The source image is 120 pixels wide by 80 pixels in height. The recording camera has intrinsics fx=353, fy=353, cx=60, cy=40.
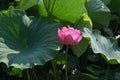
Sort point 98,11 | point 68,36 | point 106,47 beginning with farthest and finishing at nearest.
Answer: point 98,11 → point 106,47 → point 68,36

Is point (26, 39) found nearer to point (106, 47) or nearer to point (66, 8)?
point (66, 8)

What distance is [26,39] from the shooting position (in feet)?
4.79

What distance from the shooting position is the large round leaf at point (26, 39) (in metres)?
1.31

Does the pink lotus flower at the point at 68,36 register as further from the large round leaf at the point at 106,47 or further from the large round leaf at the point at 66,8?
the large round leaf at the point at 66,8

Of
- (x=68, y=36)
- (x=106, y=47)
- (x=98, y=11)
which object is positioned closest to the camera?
(x=68, y=36)

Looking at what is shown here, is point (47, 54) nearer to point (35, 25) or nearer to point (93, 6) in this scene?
point (35, 25)

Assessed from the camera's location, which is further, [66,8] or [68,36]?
[66,8]

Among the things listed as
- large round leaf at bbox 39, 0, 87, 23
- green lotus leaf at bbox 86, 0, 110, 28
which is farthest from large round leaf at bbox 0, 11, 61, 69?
green lotus leaf at bbox 86, 0, 110, 28

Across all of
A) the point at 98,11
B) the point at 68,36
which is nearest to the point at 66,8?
the point at 98,11

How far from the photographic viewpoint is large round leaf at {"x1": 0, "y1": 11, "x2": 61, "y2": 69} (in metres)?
1.31

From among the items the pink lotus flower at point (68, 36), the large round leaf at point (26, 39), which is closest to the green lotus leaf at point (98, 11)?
the large round leaf at point (26, 39)

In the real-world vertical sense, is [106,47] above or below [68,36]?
below

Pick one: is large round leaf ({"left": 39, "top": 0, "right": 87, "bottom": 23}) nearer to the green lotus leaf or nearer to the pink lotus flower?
the green lotus leaf

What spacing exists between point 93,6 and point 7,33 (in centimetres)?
42
